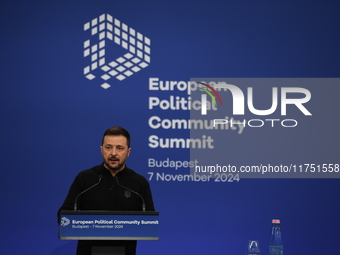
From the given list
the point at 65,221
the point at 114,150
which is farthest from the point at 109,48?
the point at 65,221

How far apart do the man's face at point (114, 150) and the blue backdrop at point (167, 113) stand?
1.65 m

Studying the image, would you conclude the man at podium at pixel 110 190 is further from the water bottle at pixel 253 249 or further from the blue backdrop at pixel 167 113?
the blue backdrop at pixel 167 113

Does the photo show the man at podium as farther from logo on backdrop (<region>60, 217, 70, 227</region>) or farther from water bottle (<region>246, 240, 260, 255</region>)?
water bottle (<region>246, 240, 260, 255</region>)

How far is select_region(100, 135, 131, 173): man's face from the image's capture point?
307cm

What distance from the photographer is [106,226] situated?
2.50m

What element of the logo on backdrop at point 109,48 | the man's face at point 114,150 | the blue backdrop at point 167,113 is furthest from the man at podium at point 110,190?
the logo on backdrop at point 109,48

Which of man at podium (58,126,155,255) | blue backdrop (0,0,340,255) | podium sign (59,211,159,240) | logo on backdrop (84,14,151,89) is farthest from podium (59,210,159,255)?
logo on backdrop (84,14,151,89)

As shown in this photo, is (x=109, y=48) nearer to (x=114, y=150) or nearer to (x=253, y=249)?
(x=114, y=150)

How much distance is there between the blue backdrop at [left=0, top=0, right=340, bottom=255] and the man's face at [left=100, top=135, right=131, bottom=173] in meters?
1.65

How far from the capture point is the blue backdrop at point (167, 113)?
15.6ft

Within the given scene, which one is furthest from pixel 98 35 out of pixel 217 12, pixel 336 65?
pixel 336 65

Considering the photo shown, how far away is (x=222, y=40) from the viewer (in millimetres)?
4828

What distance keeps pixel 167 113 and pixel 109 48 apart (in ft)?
2.68

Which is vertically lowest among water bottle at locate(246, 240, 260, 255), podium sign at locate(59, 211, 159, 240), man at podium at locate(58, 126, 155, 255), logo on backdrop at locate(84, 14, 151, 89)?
water bottle at locate(246, 240, 260, 255)
